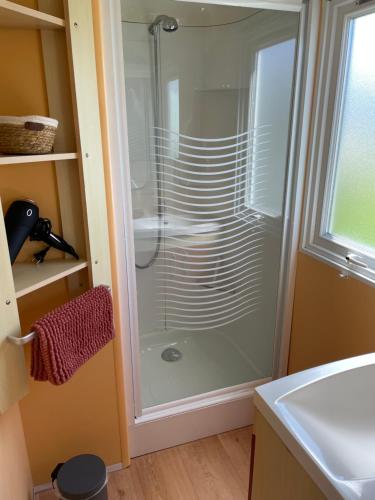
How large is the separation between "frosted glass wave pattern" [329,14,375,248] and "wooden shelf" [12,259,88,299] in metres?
1.13

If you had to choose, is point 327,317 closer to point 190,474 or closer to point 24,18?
point 190,474

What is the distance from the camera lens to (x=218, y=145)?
1720 mm

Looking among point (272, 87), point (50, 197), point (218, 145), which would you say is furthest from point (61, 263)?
point (272, 87)

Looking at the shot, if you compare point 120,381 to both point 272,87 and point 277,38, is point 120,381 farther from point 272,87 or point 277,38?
point 277,38

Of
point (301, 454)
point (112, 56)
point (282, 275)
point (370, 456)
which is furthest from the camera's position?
point (282, 275)

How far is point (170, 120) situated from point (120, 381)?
1.20 metres

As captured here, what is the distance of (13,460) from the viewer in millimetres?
1323

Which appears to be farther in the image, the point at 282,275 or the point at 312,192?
the point at 282,275

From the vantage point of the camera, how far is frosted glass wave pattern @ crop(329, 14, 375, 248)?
1.48 metres

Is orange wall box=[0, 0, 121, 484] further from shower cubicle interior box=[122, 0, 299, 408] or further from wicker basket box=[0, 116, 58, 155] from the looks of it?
shower cubicle interior box=[122, 0, 299, 408]

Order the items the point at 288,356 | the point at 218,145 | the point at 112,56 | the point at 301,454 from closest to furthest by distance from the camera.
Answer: the point at 301,454, the point at 112,56, the point at 218,145, the point at 288,356

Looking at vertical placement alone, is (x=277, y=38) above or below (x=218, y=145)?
above

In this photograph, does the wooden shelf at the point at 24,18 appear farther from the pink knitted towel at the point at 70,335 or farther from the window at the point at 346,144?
the window at the point at 346,144

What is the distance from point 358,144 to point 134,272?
3.51 feet
